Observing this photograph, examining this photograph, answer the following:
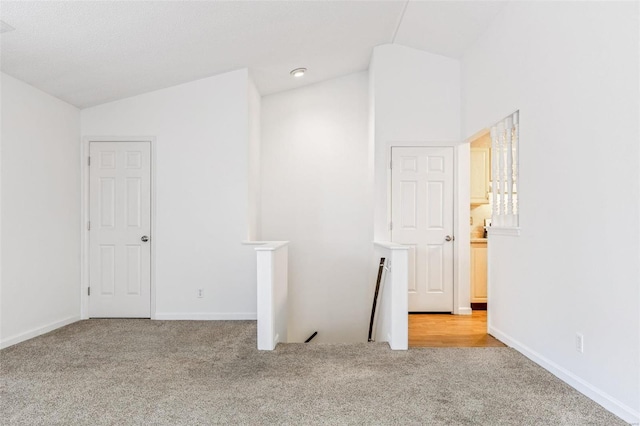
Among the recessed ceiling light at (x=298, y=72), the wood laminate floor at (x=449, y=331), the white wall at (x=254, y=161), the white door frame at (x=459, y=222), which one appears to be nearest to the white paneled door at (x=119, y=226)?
the white wall at (x=254, y=161)

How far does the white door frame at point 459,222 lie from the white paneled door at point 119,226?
9.45 ft

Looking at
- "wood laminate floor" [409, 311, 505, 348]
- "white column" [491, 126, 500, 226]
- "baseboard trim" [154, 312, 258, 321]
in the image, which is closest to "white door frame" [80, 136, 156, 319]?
"baseboard trim" [154, 312, 258, 321]

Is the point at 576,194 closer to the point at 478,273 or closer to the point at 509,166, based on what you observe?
the point at 509,166

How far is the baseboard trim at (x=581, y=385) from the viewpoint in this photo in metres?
2.33

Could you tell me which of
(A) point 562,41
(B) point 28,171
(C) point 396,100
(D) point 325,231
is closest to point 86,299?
(B) point 28,171

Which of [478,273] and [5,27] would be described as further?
[478,273]


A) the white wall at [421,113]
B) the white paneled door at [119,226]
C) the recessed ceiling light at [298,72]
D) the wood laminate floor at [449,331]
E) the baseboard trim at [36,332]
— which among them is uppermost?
the recessed ceiling light at [298,72]

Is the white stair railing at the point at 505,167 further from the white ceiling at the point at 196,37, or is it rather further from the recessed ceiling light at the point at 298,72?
the recessed ceiling light at the point at 298,72

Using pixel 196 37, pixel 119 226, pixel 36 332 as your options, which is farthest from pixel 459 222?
pixel 36 332

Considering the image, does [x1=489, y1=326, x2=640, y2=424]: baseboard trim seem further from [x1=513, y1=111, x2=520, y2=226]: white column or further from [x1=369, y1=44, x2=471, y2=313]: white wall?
[x1=369, y1=44, x2=471, y2=313]: white wall

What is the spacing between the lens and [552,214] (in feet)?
10.1

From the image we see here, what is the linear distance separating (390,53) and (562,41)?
255 centimetres

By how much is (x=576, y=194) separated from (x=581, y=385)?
1192mm

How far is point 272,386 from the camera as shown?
286cm
